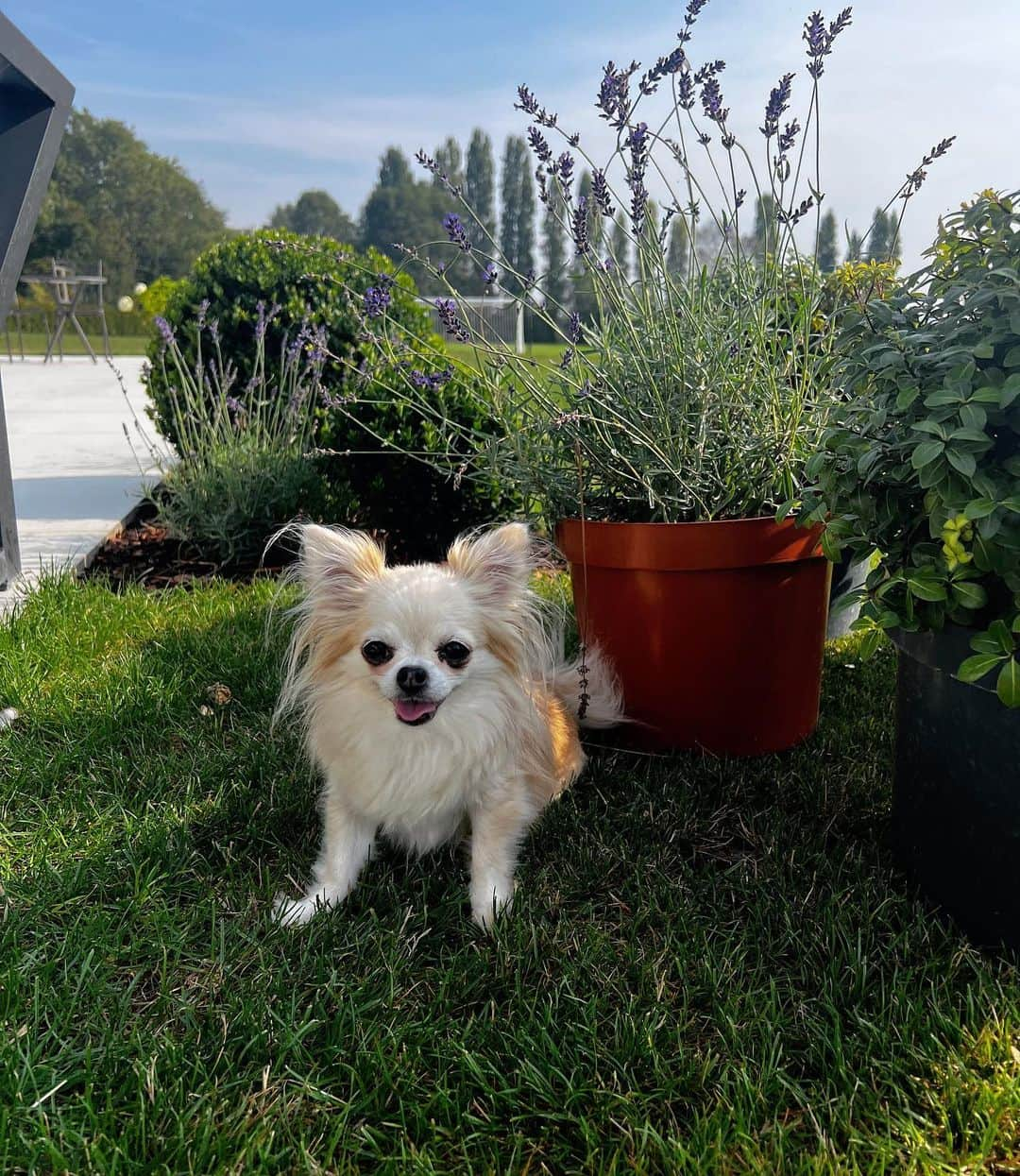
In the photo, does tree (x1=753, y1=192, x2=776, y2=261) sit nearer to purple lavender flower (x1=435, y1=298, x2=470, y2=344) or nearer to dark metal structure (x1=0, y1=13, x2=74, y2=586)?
purple lavender flower (x1=435, y1=298, x2=470, y2=344)

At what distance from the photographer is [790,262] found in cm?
294

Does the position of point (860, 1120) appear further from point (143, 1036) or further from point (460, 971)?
point (143, 1036)

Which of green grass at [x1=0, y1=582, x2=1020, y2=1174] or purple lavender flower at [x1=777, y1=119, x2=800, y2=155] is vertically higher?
purple lavender flower at [x1=777, y1=119, x2=800, y2=155]

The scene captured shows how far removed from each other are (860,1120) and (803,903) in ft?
1.76

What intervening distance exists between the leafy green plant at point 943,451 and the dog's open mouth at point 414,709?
0.86 metres

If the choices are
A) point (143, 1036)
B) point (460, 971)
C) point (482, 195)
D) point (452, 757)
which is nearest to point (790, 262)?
point (452, 757)

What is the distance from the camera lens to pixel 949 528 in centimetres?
156

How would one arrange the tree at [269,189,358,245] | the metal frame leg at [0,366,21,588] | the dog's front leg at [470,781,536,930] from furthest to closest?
the tree at [269,189,358,245]
the metal frame leg at [0,366,21,588]
the dog's front leg at [470,781,536,930]

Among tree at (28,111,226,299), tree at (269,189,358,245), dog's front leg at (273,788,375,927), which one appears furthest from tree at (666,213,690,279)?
tree at (269,189,358,245)

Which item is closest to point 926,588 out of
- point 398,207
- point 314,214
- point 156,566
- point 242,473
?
point 242,473

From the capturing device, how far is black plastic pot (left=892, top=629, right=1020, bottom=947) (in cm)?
167

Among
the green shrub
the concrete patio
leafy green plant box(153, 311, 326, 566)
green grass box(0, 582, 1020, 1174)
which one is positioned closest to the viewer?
green grass box(0, 582, 1020, 1174)

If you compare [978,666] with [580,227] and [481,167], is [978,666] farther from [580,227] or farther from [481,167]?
[481,167]

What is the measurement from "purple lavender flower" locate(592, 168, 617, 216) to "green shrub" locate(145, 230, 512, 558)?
4.96ft
